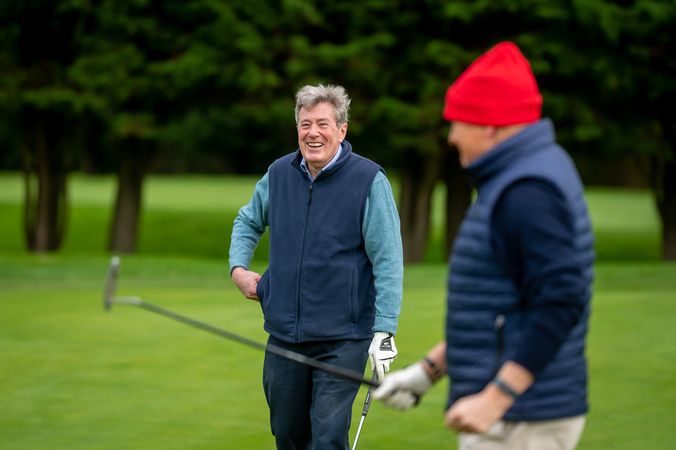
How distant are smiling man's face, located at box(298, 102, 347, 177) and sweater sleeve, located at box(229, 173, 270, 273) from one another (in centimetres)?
36

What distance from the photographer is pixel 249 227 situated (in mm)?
5887

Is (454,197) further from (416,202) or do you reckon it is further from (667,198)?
(667,198)

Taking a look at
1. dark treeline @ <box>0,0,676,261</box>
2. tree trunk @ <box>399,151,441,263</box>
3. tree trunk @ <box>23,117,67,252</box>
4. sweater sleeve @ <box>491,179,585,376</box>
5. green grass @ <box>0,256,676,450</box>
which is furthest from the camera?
tree trunk @ <box>23,117,67,252</box>

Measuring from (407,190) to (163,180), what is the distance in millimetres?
25381

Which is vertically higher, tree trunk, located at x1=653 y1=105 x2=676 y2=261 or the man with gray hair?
the man with gray hair

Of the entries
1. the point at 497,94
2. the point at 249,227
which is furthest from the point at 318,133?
the point at 497,94

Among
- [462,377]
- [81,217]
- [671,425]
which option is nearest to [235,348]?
[671,425]

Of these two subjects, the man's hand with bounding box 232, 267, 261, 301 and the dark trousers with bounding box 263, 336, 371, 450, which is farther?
the man's hand with bounding box 232, 267, 261, 301

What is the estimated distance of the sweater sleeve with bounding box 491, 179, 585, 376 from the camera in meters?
3.39

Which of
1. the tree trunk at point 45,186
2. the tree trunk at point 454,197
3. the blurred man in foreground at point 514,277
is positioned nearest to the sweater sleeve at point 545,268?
the blurred man in foreground at point 514,277

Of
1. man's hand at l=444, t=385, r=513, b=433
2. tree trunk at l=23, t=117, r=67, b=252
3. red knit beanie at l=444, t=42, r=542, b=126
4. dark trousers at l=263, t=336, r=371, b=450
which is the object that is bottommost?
tree trunk at l=23, t=117, r=67, b=252

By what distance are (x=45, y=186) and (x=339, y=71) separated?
7203mm

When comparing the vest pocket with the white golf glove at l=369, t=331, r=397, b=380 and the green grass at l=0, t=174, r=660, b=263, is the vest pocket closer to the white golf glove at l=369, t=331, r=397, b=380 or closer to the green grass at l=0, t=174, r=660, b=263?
the white golf glove at l=369, t=331, r=397, b=380

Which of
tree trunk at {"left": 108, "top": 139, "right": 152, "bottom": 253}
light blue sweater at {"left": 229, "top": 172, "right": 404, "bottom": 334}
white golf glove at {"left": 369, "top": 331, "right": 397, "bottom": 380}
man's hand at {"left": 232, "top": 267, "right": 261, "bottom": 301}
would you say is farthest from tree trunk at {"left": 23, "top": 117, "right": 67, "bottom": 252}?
white golf glove at {"left": 369, "top": 331, "right": 397, "bottom": 380}
